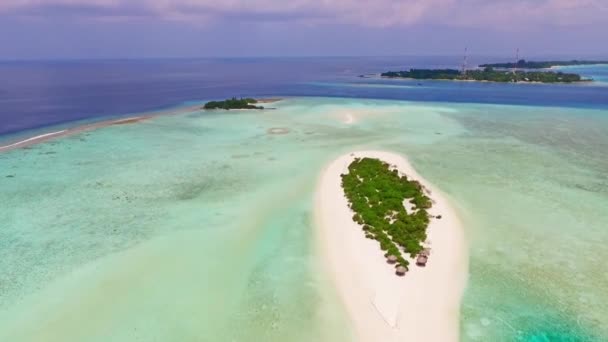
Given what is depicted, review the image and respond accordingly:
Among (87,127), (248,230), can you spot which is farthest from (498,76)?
(248,230)

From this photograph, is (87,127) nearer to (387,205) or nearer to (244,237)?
(244,237)

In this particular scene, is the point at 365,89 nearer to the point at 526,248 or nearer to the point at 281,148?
the point at 281,148

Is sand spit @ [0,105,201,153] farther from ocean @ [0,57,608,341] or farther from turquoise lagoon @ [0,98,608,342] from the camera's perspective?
turquoise lagoon @ [0,98,608,342]

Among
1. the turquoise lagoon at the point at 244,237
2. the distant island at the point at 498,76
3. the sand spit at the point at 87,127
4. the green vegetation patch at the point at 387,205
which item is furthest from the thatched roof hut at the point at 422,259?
the distant island at the point at 498,76

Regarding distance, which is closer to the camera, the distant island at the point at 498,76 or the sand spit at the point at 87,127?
the sand spit at the point at 87,127

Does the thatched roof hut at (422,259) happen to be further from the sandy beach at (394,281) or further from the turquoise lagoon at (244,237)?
the turquoise lagoon at (244,237)
